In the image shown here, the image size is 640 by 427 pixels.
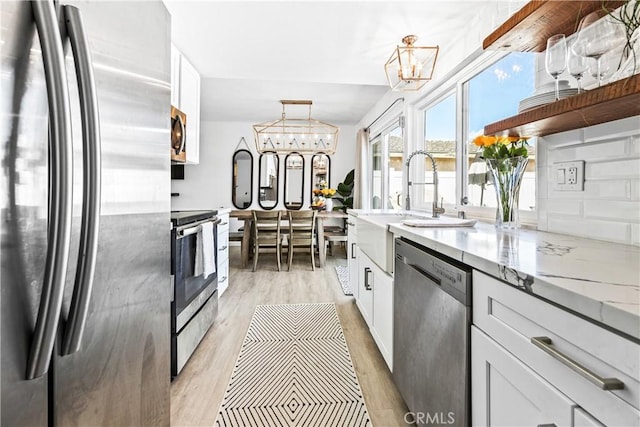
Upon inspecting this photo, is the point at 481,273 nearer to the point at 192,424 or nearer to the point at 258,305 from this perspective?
the point at 192,424

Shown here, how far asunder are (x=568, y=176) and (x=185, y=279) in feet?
6.77

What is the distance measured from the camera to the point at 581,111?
1003mm

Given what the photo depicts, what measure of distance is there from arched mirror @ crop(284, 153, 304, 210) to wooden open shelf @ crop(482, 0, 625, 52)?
5103 mm

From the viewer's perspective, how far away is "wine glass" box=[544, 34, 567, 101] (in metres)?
1.14

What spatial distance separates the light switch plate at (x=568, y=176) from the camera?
1.26 metres

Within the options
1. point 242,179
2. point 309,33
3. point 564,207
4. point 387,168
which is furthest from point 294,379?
point 242,179

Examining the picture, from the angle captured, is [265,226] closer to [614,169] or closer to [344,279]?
[344,279]

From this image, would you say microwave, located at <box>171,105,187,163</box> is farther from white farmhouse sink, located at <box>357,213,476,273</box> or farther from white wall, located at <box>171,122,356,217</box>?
white wall, located at <box>171,122,356,217</box>

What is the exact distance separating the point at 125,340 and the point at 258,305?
218 centimetres

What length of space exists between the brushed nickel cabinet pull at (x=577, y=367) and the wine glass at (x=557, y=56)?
3.29 feet

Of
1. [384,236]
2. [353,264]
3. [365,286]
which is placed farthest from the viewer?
[353,264]

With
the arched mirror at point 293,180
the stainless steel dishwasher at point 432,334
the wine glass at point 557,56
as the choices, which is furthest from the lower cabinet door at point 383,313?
the arched mirror at point 293,180

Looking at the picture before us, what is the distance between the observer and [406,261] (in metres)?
1.43

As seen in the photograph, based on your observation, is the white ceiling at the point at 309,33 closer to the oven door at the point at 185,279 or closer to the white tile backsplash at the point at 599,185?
the white tile backsplash at the point at 599,185
